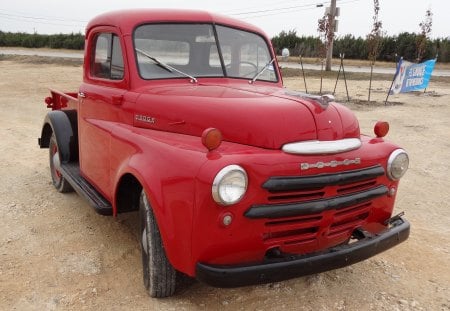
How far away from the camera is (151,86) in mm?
3414

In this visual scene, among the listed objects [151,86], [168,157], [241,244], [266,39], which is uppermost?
[266,39]

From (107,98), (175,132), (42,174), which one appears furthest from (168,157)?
(42,174)

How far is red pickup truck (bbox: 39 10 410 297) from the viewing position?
8.03 ft

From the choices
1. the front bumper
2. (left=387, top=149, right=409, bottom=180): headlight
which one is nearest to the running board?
the front bumper

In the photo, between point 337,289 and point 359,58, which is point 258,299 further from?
point 359,58

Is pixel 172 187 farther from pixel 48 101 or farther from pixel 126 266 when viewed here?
pixel 48 101

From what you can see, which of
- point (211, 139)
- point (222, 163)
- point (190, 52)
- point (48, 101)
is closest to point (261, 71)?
point (190, 52)

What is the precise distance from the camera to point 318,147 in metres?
2.61

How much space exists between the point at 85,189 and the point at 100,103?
2.50ft

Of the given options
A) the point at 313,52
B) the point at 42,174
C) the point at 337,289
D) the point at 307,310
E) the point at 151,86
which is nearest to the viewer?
the point at 307,310

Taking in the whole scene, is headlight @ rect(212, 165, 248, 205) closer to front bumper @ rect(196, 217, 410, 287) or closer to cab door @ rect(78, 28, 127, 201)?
front bumper @ rect(196, 217, 410, 287)

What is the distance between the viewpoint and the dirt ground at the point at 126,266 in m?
2.97

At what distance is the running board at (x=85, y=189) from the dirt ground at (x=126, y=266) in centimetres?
37

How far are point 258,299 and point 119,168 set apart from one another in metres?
1.29
